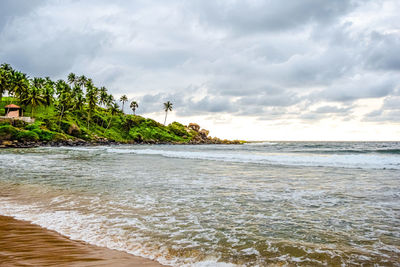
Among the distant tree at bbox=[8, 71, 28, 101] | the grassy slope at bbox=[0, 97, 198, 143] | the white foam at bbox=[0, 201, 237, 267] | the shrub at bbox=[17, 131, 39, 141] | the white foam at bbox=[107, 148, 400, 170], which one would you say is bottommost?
the white foam at bbox=[0, 201, 237, 267]

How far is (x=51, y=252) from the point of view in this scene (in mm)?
4105

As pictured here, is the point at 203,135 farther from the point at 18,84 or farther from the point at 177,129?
the point at 18,84

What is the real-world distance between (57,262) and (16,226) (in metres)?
2.51

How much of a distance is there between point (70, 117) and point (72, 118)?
929 millimetres

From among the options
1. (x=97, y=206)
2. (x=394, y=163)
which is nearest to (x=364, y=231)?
(x=97, y=206)

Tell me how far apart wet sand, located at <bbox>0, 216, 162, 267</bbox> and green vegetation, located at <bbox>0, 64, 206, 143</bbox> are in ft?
200

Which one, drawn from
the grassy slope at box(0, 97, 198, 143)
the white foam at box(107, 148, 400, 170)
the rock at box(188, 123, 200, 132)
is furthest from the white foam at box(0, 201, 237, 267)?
the rock at box(188, 123, 200, 132)

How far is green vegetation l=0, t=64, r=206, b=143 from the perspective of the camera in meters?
65.2

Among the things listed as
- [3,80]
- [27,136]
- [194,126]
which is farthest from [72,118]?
[194,126]

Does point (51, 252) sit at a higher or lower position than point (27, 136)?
lower

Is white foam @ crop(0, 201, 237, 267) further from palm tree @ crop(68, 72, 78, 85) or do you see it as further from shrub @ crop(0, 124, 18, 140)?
palm tree @ crop(68, 72, 78, 85)

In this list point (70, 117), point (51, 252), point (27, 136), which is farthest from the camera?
point (70, 117)

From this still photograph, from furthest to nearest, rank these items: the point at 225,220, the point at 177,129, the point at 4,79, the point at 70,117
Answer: the point at 177,129 < the point at 70,117 < the point at 4,79 < the point at 225,220

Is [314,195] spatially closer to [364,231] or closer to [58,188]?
[364,231]
